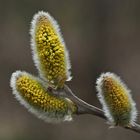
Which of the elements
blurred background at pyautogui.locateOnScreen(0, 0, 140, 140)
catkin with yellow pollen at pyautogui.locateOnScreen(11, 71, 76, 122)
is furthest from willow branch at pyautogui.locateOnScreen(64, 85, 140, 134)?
blurred background at pyautogui.locateOnScreen(0, 0, 140, 140)

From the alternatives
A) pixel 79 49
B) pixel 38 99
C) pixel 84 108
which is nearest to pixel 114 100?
pixel 84 108

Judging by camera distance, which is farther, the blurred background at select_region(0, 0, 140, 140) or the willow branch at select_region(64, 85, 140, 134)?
the blurred background at select_region(0, 0, 140, 140)

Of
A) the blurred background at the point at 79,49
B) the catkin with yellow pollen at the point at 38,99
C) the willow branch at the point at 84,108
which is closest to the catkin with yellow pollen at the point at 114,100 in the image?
the willow branch at the point at 84,108

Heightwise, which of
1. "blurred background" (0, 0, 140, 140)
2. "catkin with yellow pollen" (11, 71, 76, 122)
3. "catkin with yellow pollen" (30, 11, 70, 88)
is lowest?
"catkin with yellow pollen" (11, 71, 76, 122)

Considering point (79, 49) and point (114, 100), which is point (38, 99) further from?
point (79, 49)

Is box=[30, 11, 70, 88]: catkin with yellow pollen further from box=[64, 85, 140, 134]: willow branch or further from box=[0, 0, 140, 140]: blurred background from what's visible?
box=[0, 0, 140, 140]: blurred background

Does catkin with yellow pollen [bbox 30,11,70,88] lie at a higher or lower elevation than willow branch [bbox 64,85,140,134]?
higher
